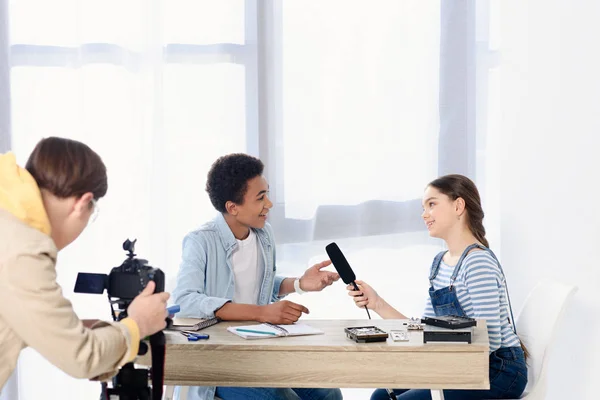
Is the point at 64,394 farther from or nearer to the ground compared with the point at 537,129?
nearer to the ground

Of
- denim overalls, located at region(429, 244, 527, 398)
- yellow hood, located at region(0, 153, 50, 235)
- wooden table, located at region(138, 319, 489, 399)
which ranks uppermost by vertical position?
yellow hood, located at region(0, 153, 50, 235)

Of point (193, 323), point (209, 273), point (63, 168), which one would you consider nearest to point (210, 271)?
point (209, 273)

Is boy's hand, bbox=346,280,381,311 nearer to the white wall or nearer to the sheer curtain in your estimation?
the sheer curtain

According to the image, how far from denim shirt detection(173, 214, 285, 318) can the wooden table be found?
0.28 m

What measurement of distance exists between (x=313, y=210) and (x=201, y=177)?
485 millimetres

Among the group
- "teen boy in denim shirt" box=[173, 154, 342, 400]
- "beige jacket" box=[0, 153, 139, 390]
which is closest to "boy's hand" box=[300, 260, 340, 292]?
"teen boy in denim shirt" box=[173, 154, 342, 400]

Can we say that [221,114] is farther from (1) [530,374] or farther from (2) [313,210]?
(1) [530,374]

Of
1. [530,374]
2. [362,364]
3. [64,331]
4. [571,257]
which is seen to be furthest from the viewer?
[571,257]

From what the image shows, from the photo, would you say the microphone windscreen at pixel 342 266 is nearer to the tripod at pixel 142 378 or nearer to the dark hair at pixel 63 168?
the tripod at pixel 142 378

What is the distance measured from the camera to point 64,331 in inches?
58.2

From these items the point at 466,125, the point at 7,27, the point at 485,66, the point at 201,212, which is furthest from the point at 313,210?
the point at 7,27

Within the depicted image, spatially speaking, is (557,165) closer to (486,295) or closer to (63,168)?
(486,295)

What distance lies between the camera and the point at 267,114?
3273mm

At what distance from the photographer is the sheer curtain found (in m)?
3.21
